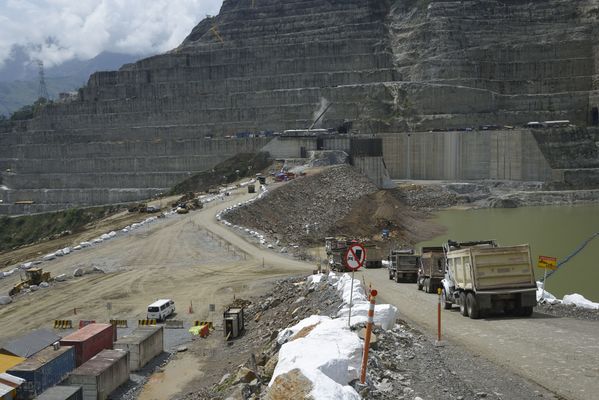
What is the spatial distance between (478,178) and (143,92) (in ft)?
155

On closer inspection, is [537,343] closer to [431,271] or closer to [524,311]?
[524,311]

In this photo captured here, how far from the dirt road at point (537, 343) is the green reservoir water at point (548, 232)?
548 inches

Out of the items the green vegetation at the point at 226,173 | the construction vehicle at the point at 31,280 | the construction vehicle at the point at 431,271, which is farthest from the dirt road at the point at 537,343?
the green vegetation at the point at 226,173

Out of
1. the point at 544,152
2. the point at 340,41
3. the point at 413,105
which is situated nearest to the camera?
the point at 544,152

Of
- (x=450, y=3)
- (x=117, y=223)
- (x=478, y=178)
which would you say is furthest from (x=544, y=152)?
(x=117, y=223)

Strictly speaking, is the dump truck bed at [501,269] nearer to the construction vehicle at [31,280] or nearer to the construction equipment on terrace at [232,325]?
the construction equipment on terrace at [232,325]

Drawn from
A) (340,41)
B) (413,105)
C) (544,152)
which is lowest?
(544,152)

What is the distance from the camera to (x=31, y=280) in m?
30.9

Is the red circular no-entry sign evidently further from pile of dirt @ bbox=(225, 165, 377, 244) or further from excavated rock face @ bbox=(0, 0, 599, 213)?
excavated rock face @ bbox=(0, 0, 599, 213)

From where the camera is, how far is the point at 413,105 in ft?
271

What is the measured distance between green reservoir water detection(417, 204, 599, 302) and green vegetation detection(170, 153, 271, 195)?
20912mm

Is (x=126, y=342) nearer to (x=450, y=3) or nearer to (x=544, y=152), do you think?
(x=544, y=152)

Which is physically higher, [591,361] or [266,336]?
[591,361]

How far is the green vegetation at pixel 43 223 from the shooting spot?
71.6 meters
